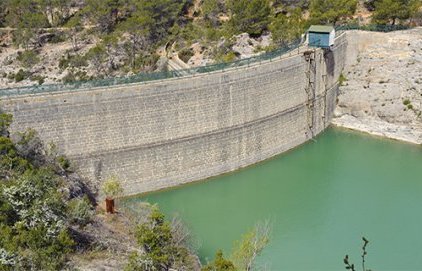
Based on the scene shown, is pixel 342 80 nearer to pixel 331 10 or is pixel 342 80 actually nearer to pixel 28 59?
pixel 331 10

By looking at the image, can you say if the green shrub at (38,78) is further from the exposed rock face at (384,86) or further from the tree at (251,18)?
the exposed rock face at (384,86)

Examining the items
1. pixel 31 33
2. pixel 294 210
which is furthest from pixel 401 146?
pixel 31 33

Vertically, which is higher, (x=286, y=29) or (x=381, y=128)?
(x=286, y=29)

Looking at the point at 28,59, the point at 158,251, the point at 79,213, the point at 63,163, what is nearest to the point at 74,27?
the point at 28,59

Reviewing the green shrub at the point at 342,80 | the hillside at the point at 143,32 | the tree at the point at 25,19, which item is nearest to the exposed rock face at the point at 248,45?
the hillside at the point at 143,32

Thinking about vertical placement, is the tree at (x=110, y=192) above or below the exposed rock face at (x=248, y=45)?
below

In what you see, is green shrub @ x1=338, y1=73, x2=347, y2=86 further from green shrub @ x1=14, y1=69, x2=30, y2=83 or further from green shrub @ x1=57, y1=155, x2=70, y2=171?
green shrub @ x1=14, y1=69, x2=30, y2=83

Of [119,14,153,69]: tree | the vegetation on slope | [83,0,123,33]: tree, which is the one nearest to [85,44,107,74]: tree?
[119,14,153,69]: tree
